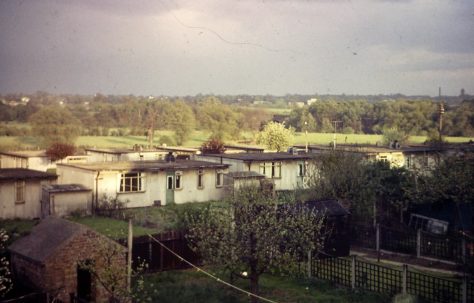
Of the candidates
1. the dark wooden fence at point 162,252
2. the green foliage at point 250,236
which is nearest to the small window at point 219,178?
the dark wooden fence at point 162,252

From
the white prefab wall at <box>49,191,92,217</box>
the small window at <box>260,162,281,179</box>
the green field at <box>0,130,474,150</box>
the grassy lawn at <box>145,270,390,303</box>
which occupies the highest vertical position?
the green field at <box>0,130,474,150</box>

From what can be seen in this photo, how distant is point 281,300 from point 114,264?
16.6 feet

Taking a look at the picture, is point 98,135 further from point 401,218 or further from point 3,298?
point 3,298

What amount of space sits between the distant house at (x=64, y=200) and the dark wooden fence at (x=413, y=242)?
1438 cm

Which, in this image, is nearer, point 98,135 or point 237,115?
point 98,135

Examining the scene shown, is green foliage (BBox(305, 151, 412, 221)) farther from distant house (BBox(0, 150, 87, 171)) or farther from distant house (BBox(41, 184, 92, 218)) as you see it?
distant house (BBox(0, 150, 87, 171))

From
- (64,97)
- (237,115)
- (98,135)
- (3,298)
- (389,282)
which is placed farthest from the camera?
(237,115)

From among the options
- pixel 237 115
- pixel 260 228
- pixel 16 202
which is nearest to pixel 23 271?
pixel 260 228

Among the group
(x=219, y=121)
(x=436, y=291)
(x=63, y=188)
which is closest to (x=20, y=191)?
(x=63, y=188)

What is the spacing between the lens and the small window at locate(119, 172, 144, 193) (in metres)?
31.9

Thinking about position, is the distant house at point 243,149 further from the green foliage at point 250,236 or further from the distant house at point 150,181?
the green foliage at point 250,236

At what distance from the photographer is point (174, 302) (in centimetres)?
1570

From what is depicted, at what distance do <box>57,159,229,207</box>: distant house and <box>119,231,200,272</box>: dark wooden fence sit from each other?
12413 millimetres

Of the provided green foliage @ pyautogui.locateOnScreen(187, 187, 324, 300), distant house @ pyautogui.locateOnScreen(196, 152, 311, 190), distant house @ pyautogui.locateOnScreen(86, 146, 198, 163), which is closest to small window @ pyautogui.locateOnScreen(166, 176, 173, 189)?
distant house @ pyautogui.locateOnScreen(196, 152, 311, 190)
